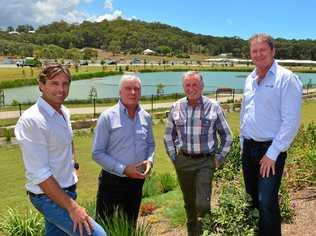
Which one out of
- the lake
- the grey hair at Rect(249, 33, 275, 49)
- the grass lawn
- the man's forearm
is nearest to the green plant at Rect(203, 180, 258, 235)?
the grey hair at Rect(249, 33, 275, 49)

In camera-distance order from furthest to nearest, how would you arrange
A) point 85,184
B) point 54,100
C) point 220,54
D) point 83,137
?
point 220,54 → point 83,137 → point 85,184 → point 54,100

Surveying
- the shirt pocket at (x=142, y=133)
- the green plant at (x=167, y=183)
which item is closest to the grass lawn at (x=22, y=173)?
the green plant at (x=167, y=183)

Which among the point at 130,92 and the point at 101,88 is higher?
the point at 130,92

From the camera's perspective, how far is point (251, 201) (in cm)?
441

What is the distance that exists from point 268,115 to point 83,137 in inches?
496

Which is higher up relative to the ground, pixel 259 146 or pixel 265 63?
pixel 265 63

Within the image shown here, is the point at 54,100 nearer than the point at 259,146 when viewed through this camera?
Yes

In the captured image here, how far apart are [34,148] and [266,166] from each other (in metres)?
1.93

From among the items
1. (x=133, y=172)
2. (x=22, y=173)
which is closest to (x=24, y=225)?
(x=133, y=172)

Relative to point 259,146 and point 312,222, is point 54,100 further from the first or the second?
point 312,222

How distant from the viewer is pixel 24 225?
16.4 ft

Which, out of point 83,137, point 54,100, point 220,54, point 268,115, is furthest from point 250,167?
point 220,54

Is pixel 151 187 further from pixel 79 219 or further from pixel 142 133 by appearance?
pixel 79 219

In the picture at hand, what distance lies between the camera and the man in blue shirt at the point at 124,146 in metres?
4.19
